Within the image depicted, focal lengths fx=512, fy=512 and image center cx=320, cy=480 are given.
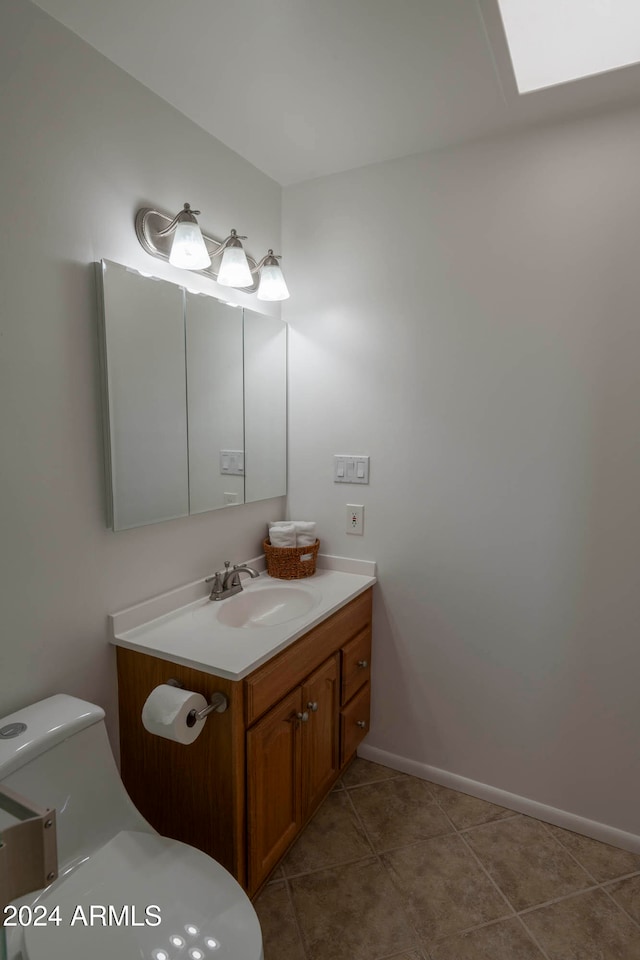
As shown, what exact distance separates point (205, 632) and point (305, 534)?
2.28ft

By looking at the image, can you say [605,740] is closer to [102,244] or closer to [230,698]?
[230,698]

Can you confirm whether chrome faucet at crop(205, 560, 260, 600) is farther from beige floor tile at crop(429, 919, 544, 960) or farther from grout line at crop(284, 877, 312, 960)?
beige floor tile at crop(429, 919, 544, 960)

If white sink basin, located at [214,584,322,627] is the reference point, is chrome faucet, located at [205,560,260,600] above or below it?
above

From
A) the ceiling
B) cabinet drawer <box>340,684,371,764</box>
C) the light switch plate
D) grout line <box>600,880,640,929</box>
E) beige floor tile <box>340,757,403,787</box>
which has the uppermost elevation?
the ceiling

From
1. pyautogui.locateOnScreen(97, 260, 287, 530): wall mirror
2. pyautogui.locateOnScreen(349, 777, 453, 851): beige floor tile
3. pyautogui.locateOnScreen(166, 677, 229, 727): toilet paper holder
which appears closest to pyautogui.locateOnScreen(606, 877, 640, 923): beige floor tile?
pyautogui.locateOnScreen(349, 777, 453, 851): beige floor tile

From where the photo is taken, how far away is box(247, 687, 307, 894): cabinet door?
55.3 inches

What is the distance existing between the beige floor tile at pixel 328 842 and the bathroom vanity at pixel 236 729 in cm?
13

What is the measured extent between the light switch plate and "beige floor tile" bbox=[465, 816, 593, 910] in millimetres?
1348

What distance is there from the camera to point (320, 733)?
5.77 ft

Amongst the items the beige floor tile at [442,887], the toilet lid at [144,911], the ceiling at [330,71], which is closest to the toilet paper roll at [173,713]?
the toilet lid at [144,911]

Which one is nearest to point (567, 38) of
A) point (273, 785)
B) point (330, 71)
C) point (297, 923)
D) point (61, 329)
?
point (330, 71)

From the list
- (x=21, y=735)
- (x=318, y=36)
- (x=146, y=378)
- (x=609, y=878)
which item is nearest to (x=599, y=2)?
(x=318, y=36)

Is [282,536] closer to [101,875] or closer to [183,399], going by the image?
[183,399]

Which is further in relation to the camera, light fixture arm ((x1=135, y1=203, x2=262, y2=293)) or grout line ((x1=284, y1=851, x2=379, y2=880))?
grout line ((x1=284, y1=851, x2=379, y2=880))
